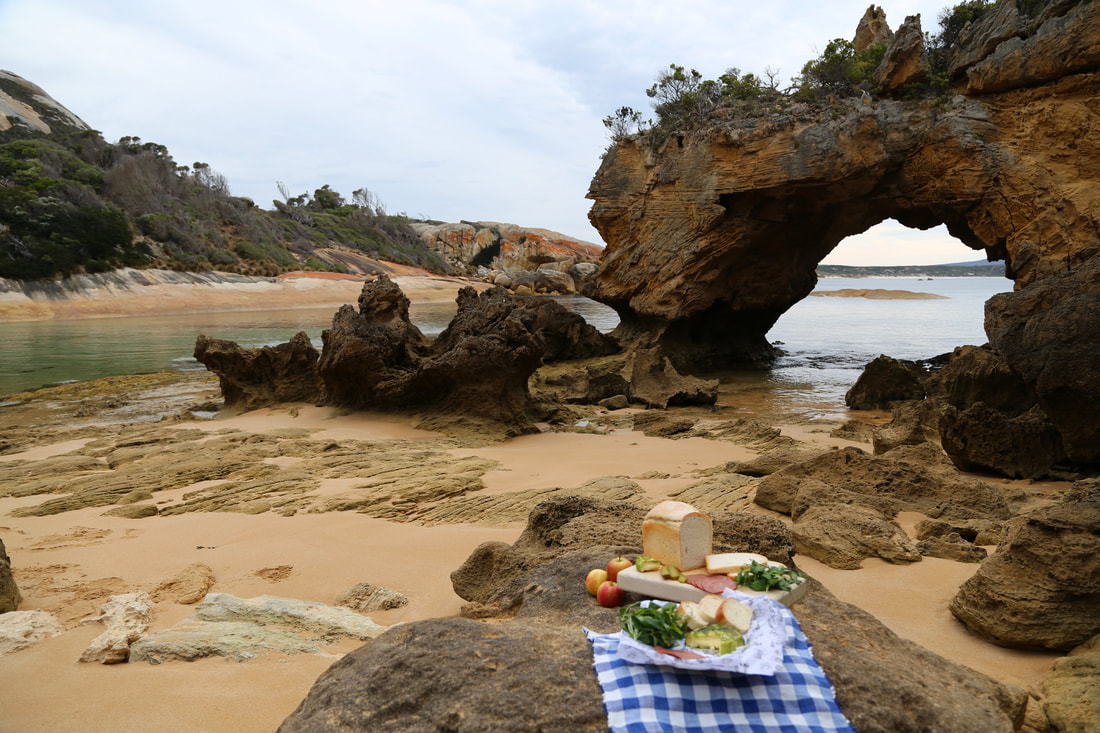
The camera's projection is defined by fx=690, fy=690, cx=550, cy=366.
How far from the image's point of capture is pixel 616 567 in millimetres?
2543

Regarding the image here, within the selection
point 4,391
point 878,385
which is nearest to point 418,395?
point 878,385

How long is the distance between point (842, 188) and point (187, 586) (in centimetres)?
1389

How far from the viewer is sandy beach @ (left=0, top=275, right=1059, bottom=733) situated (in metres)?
2.71

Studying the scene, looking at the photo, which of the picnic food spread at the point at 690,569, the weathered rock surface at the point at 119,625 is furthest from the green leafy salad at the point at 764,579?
the weathered rock surface at the point at 119,625

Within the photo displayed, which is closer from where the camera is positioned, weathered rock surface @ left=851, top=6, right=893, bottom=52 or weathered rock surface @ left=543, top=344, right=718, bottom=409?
weathered rock surface @ left=543, top=344, right=718, bottom=409

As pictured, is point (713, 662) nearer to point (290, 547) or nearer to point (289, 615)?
point (289, 615)

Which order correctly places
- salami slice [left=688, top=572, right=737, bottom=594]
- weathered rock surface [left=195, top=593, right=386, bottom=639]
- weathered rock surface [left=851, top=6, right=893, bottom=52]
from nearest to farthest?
salami slice [left=688, top=572, right=737, bottom=594], weathered rock surface [left=195, top=593, right=386, bottom=639], weathered rock surface [left=851, top=6, right=893, bottom=52]

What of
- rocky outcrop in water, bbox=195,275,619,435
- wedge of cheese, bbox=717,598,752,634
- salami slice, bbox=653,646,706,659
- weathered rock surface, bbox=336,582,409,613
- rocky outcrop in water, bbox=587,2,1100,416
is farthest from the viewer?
rocky outcrop in water, bbox=587,2,1100,416

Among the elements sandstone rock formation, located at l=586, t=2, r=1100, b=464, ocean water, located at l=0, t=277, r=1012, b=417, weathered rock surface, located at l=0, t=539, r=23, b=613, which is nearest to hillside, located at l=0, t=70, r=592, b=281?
ocean water, located at l=0, t=277, r=1012, b=417

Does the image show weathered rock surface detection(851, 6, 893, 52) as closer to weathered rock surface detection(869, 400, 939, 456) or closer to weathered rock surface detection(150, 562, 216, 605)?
weathered rock surface detection(869, 400, 939, 456)

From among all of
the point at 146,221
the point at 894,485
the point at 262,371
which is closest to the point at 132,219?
the point at 146,221

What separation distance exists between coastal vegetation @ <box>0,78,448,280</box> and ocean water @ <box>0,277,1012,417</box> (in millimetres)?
4101

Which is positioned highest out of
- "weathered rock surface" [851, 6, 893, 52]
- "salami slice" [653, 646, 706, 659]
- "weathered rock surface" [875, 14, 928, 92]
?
"weathered rock surface" [851, 6, 893, 52]

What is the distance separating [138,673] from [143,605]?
2.65 feet
